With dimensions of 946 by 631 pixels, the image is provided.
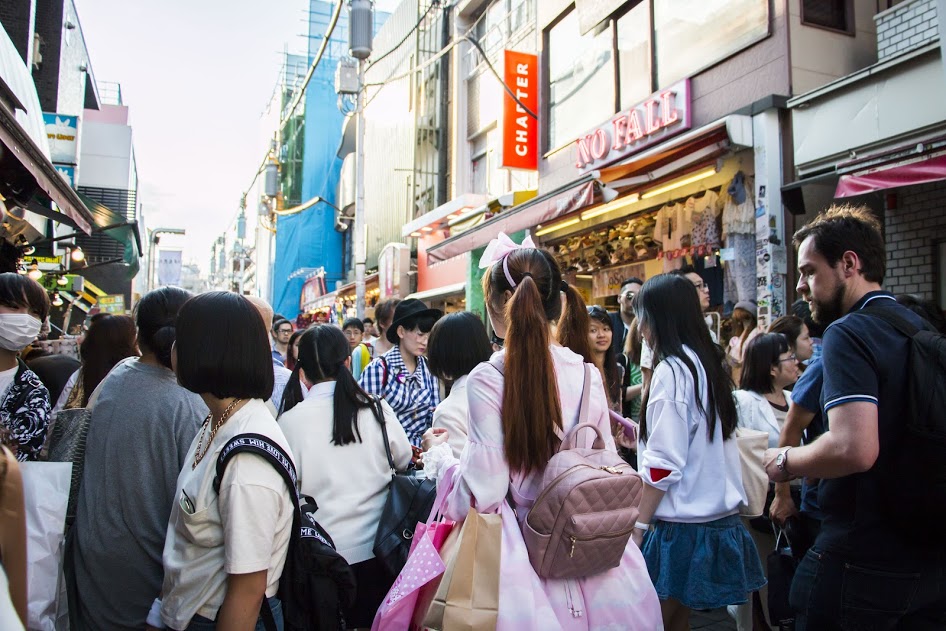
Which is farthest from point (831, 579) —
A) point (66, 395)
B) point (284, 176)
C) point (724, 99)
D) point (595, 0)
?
point (284, 176)

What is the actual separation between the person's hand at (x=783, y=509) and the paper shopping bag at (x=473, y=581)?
1.66 meters

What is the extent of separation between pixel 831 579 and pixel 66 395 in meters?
3.82

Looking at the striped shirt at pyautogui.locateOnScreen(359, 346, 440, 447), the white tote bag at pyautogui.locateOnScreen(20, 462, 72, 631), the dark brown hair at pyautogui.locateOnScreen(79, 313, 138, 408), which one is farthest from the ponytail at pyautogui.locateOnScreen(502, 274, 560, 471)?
the striped shirt at pyautogui.locateOnScreen(359, 346, 440, 447)

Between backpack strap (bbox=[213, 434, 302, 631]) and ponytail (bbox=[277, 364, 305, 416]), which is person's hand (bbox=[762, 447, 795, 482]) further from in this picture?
ponytail (bbox=[277, 364, 305, 416])

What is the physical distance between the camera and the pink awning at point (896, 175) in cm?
488

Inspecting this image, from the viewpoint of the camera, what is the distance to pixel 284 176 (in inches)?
1604

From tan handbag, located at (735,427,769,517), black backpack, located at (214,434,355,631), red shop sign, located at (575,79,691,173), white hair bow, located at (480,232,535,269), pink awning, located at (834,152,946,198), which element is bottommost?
black backpack, located at (214,434,355,631)

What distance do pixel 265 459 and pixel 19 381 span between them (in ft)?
6.84

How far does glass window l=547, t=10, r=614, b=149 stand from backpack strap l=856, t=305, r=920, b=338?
28.8 feet

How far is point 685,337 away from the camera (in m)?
2.94

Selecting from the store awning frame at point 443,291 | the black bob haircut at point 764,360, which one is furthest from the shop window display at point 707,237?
the store awning frame at point 443,291

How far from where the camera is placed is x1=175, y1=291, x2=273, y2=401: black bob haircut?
1.94 meters

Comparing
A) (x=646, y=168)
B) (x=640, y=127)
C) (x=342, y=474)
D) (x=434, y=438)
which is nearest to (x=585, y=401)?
(x=434, y=438)

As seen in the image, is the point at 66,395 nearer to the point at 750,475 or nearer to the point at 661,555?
the point at 661,555
